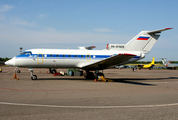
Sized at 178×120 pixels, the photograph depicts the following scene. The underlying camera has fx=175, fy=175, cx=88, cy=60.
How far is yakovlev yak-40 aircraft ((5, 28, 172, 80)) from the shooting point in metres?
19.9

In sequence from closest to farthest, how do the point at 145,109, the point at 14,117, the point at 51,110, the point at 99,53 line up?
the point at 14,117 → the point at 51,110 → the point at 145,109 → the point at 99,53

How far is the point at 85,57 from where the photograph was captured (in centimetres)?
2166

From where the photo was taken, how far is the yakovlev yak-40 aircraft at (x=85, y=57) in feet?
65.4

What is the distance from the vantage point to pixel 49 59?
20453 millimetres

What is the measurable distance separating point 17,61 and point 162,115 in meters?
17.4

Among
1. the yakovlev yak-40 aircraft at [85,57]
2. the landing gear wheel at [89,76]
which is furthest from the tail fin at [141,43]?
the landing gear wheel at [89,76]

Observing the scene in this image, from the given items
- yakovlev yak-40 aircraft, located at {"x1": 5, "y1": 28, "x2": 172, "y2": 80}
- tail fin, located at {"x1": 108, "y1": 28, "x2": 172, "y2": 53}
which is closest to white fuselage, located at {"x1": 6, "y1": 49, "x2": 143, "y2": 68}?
yakovlev yak-40 aircraft, located at {"x1": 5, "y1": 28, "x2": 172, "y2": 80}

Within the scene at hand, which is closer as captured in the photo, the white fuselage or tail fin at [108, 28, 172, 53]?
the white fuselage

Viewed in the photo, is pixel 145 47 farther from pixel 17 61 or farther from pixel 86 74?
pixel 17 61

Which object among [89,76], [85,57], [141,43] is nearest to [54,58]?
[85,57]

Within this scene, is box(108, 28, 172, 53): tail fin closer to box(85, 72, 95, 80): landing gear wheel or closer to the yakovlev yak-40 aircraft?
the yakovlev yak-40 aircraft

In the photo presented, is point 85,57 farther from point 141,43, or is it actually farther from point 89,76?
point 141,43

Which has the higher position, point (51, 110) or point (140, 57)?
point (140, 57)

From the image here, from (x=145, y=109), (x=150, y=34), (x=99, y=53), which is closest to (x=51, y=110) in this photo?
(x=145, y=109)
